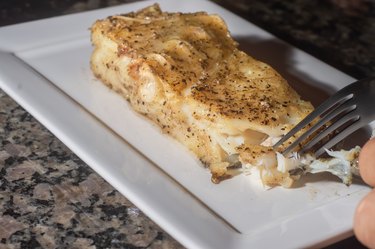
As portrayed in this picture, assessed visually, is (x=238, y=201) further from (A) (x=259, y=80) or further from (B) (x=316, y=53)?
(B) (x=316, y=53)

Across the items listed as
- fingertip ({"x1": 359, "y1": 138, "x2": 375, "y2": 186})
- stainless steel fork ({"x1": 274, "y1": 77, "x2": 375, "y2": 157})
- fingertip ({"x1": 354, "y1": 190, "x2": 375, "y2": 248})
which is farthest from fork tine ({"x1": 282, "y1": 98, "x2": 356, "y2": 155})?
fingertip ({"x1": 354, "y1": 190, "x2": 375, "y2": 248})

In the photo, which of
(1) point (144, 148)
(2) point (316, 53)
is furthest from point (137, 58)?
(2) point (316, 53)

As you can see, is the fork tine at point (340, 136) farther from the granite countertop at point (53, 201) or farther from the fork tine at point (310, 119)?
the granite countertop at point (53, 201)

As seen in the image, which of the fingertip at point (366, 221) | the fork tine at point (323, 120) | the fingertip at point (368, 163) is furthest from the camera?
the fork tine at point (323, 120)

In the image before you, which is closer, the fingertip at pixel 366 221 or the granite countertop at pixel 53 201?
the fingertip at pixel 366 221

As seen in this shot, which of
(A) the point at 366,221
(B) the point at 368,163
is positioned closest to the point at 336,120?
(B) the point at 368,163

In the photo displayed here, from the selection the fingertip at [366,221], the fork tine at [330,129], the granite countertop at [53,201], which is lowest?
the granite countertop at [53,201]

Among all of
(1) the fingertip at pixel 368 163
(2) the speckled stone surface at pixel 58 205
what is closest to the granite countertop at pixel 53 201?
(2) the speckled stone surface at pixel 58 205
